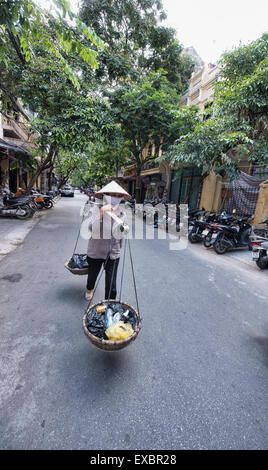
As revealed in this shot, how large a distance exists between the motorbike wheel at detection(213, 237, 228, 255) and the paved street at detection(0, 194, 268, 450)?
2569 millimetres

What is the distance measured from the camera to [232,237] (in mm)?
6707

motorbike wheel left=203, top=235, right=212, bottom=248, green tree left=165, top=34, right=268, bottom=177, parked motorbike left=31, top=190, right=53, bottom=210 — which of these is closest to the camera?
green tree left=165, top=34, right=268, bottom=177

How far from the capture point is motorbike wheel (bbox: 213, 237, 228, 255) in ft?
21.3

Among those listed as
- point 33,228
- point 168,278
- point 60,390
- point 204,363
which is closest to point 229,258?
point 168,278

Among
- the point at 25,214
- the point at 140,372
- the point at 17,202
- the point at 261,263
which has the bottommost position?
the point at 140,372

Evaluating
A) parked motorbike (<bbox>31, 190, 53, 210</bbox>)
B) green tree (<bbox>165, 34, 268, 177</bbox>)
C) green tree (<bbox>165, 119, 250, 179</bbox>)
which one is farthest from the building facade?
green tree (<bbox>165, 34, 268, 177</bbox>)

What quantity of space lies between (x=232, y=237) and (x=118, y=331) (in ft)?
19.1

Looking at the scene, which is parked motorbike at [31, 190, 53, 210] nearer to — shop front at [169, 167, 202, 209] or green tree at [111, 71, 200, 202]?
green tree at [111, 71, 200, 202]

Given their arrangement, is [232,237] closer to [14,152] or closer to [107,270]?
[107,270]

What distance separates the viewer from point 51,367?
2.06 metres

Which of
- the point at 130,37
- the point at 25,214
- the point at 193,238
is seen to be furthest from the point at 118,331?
the point at 130,37

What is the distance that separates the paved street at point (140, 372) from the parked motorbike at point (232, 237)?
8.51 ft
